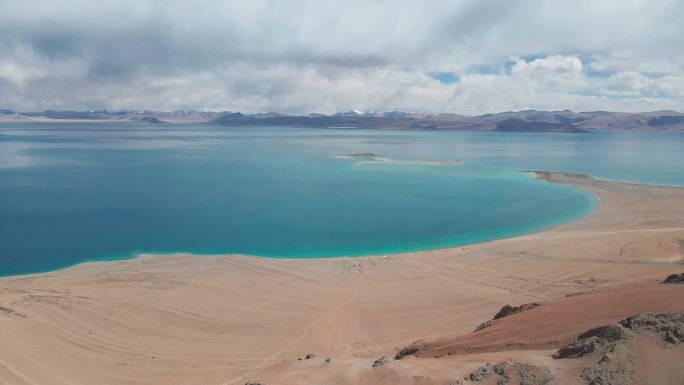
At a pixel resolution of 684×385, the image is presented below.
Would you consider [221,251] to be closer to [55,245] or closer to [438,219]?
[55,245]

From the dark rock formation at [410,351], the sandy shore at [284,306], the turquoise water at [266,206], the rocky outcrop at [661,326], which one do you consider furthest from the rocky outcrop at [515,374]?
the turquoise water at [266,206]

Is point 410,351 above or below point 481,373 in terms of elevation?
below

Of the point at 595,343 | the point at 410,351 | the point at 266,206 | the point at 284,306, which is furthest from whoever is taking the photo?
the point at 266,206

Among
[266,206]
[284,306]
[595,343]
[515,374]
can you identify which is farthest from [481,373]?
[266,206]

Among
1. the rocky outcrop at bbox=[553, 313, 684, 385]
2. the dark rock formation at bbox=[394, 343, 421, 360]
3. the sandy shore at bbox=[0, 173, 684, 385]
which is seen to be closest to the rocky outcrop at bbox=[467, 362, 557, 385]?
the sandy shore at bbox=[0, 173, 684, 385]

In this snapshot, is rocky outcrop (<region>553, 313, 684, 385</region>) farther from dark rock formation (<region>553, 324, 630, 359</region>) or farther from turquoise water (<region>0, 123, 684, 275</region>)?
turquoise water (<region>0, 123, 684, 275</region>)

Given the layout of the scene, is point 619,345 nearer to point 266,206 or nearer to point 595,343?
point 595,343

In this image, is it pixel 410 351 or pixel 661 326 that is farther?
pixel 410 351

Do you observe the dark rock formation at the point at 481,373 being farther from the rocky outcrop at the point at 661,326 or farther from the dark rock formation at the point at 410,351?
the dark rock formation at the point at 410,351

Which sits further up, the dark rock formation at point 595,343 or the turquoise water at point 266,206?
the dark rock formation at point 595,343
